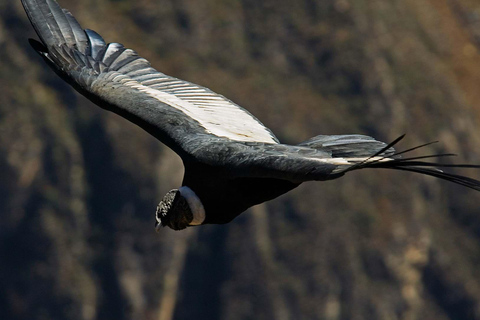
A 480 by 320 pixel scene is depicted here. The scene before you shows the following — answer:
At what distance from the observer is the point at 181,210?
1066 cm

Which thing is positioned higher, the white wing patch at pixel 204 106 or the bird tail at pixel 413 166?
the white wing patch at pixel 204 106

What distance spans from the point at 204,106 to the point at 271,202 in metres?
37.3

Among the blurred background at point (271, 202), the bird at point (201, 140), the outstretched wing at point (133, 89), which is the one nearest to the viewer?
the bird at point (201, 140)

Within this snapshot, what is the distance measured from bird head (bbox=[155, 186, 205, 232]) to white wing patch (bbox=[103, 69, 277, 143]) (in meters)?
0.98

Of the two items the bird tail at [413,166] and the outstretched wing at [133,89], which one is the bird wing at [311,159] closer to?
the bird tail at [413,166]

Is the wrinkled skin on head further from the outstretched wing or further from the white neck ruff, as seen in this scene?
the outstretched wing

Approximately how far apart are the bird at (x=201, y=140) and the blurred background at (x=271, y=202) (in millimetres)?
35441

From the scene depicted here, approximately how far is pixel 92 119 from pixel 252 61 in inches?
366

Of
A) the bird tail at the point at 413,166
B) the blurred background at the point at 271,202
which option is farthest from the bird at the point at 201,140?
the blurred background at the point at 271,202

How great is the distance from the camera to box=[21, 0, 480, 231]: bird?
908 cm

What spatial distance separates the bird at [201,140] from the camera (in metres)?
9.08

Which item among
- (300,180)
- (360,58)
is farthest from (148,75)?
(360,58)

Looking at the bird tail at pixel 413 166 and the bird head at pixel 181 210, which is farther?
the bird head at pixel 181 210

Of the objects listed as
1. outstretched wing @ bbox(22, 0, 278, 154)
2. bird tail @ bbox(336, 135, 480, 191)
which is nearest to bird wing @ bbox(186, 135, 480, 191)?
bird tail @ bbox(336, 135, 480, 191)
